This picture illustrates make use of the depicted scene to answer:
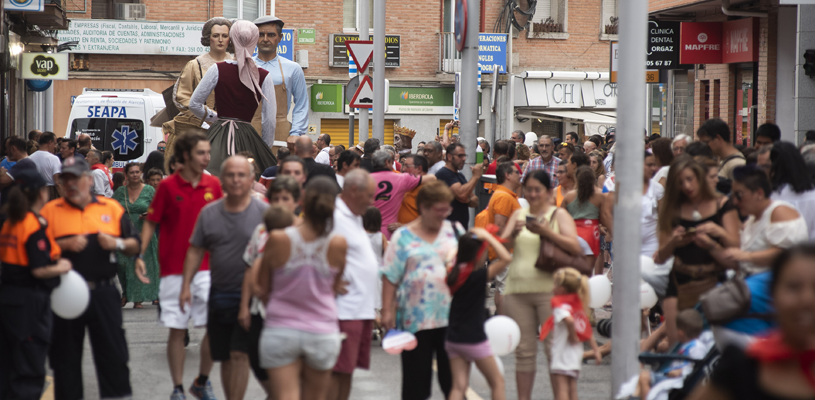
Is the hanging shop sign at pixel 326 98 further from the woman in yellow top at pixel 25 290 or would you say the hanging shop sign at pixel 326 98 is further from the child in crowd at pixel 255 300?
the child in crowd at pixel 255 300

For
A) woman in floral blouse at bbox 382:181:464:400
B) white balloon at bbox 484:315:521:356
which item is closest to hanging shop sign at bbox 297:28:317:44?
white balloon at bbox 484:315:521:356

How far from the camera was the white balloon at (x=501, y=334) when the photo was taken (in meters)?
6.98

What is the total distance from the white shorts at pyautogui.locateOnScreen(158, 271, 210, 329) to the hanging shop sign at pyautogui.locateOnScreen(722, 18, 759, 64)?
545 inches

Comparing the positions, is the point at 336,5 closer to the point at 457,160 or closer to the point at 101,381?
the point at 457,160

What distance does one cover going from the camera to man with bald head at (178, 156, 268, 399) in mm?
6645

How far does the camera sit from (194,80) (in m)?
10.1

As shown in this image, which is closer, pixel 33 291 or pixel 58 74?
pixel 33 291

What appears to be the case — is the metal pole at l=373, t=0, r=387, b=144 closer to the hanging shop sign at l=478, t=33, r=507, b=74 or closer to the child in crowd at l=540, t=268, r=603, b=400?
the hanging shop sign at l=478, t=33, r=507, b=74

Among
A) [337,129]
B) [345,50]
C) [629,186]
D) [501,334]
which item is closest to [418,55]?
[345,50]

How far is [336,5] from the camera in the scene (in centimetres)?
3581

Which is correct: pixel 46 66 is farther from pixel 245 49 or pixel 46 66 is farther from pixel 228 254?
pixel 228 254

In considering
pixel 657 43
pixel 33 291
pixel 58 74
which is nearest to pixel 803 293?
pixel 33 291

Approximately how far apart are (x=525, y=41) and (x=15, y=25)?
1936 cm

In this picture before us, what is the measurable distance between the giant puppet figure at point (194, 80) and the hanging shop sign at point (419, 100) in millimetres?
26372
